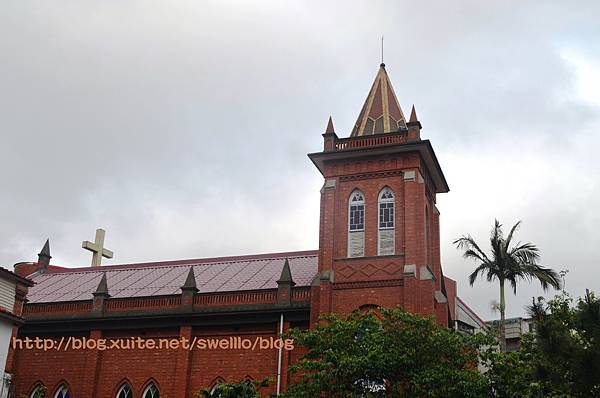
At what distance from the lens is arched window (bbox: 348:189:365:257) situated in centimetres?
3003

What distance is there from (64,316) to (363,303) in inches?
560

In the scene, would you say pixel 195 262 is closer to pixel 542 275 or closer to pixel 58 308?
pixel 58 308

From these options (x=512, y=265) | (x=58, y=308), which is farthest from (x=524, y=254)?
(x=58, y=308)

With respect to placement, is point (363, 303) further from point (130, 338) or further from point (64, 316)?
point (64, 316)

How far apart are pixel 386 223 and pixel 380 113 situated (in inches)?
222

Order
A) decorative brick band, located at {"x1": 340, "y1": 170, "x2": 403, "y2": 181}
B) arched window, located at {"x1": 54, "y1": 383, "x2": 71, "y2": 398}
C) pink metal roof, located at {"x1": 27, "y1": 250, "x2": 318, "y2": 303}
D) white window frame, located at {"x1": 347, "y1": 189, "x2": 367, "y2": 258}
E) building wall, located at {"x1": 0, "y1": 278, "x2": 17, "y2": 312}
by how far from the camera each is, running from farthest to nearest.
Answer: pink metal roof, located at {"x1": 27, "y1": 250, "x2": 318, "y2": 303} → arched window, located at {"x1": 54, "y1": 383, "x2": 71, "y2": 398} → decorative brick band, located at {"x1": 340, "y1": 170, "x2": 403, "y2": 181} → white window frame, located at {"x1": 347, "y1": 189, "x2": 367, "y2": 258} → building wall, located at {"x1": 0, "y1": 278, "x2": 17, "y2": 312}

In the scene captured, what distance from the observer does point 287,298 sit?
100ft

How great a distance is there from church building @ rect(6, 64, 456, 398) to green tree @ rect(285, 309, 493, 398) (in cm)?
524

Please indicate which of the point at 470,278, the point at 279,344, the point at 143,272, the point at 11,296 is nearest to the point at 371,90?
the point at 470,278

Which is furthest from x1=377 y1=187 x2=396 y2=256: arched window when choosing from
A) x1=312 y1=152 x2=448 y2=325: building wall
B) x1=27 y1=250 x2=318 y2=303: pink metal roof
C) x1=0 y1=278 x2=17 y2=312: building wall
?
x1=0 y1=278 x2=17 y2=312: building wall

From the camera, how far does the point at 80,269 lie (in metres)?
42.7

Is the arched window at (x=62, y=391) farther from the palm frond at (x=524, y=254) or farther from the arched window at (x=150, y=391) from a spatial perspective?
the palm frond at (x=524, y=254)

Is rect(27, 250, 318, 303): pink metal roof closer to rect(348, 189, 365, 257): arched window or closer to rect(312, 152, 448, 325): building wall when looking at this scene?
rect(312, 152, 448, 325): building wall

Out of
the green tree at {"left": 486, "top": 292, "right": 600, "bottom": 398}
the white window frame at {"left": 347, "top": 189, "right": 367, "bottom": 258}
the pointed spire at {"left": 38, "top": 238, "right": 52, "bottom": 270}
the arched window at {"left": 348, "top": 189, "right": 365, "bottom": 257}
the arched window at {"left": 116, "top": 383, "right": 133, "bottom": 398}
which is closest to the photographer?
the green tree at {"left": 486, "top": 292, "right": 600, "bottom": 398}
